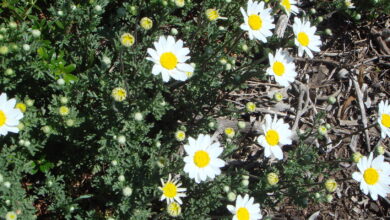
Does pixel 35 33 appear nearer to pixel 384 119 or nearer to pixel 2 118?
pixel 2 118

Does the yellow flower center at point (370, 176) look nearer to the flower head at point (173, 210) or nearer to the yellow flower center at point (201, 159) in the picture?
the yellow flower center at point (201, 159)

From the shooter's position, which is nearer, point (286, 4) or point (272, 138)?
point (272, 138)

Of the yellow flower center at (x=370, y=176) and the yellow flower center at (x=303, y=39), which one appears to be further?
the yellow flower center at (x=303, y=39)

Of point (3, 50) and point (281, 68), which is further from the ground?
point (281, 68)

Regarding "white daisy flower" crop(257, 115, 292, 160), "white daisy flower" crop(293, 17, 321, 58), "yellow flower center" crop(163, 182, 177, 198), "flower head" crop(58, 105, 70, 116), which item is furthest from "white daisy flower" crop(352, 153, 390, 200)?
"flower head" crop(58, 105, 70, 116)

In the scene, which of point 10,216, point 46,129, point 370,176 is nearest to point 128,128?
point 46,129

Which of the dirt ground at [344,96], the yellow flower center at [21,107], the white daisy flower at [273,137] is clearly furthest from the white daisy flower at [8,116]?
the dirt ground at [344,96]
